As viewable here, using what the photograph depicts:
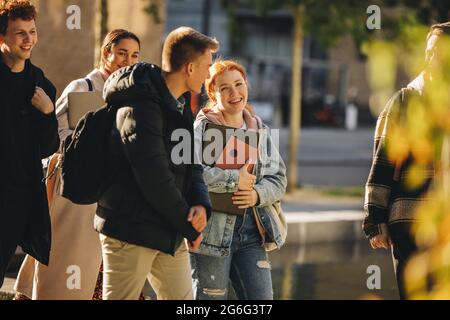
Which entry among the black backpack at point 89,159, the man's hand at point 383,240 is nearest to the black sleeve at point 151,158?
the black backpack at point 89,159

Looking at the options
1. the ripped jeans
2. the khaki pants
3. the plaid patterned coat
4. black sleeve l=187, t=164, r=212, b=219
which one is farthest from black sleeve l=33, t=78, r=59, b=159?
the plaid patterned coat

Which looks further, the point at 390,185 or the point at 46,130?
the point at 46,130

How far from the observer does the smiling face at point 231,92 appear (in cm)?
594

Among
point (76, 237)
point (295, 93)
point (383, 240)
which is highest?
point (383, 240)

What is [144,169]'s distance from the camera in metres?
4.65

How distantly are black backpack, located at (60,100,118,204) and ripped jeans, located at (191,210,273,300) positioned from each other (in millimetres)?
1041

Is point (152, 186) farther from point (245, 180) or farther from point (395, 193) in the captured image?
point (395, 193)

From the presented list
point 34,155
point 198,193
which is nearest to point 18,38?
point 34,155

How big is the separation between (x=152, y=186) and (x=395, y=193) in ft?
4.97

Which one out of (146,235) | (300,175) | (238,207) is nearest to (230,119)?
(238,207)

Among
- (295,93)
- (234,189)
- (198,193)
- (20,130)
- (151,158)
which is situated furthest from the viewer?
(295,93)

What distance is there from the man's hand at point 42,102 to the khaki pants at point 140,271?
1.37m

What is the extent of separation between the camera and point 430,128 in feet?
11.4
